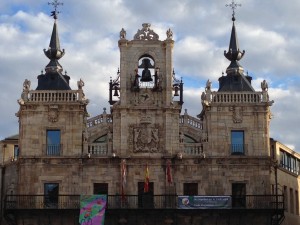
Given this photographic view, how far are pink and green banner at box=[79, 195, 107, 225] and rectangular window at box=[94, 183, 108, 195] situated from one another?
189cm

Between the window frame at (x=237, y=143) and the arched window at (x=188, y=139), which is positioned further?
the arched window at (x=188, y=139)

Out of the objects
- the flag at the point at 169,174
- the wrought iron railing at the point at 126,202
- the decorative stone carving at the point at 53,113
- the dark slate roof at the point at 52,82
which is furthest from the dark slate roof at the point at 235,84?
the decorative stone carving at the point at 53,113

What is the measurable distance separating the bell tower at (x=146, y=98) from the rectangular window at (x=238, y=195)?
5100mm

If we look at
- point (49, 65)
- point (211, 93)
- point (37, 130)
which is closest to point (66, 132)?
point (37, 130)

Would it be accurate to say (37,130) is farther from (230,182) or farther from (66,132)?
(230,182)

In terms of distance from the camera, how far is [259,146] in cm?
5025

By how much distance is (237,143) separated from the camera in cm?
5053

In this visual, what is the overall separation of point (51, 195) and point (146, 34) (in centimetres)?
1351

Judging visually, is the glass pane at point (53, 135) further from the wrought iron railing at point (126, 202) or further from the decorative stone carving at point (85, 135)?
the wrought iron railing at point (126, 202)

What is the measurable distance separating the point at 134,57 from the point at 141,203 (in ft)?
34.7

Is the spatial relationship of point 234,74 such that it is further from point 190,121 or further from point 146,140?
point 146,140

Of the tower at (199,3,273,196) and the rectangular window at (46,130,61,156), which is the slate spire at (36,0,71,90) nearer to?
the rectangular window at (46,130,61,156)

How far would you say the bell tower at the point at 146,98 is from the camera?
164 ft

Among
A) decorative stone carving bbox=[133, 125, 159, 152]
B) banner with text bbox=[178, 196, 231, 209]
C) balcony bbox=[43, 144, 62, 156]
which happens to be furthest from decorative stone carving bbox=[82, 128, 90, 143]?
banner with text bbox=[178, 196, 231, 209]
